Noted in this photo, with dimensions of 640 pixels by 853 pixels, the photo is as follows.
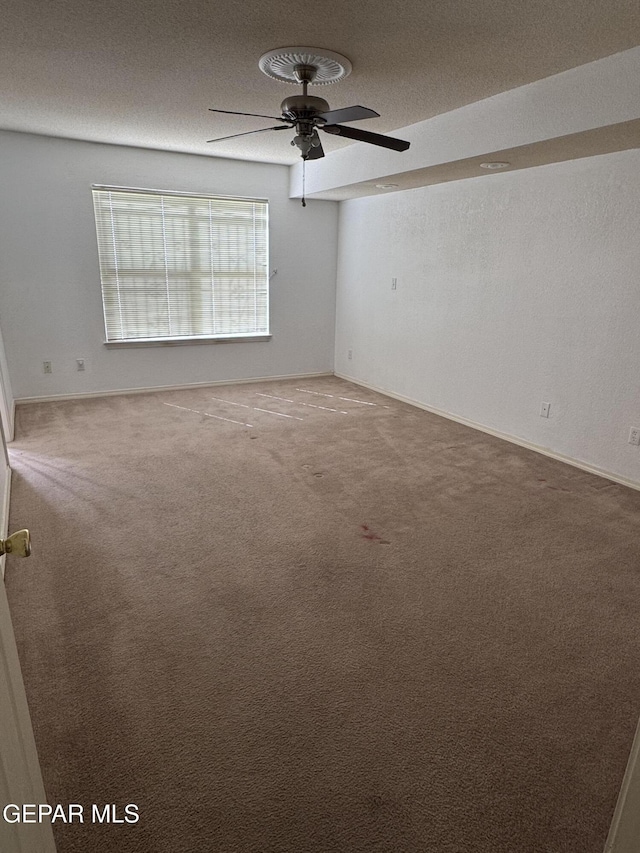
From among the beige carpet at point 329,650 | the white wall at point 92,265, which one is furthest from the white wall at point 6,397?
the beige carpet at point 329,650

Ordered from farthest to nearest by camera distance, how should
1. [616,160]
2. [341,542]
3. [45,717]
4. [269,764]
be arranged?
1. [616,160]
2. [341,542]
3. [45,717]
4. [269,764]

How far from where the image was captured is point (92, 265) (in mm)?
5086

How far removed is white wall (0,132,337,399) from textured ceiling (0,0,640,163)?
1009 mm

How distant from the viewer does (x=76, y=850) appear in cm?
132

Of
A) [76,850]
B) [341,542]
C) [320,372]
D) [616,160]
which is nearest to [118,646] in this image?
[76,850]

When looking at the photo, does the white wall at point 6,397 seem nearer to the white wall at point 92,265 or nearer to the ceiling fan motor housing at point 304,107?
the white wall at point 92,265

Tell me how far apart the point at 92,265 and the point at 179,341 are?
111 cm

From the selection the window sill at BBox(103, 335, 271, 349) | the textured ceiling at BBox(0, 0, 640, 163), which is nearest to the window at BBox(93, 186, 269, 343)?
the window sill at BBox(103, 335, 271, 349)

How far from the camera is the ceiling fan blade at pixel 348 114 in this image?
2523mm

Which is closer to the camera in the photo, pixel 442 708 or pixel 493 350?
pixel 442 708

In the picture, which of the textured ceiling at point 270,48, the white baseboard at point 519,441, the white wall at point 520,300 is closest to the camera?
the textured ceiling at point 270,48

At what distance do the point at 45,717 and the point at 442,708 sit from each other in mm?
1297

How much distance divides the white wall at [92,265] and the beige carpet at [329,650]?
1738 mm

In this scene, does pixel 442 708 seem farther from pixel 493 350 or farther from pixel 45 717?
pixel 493 350
